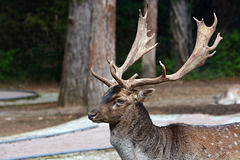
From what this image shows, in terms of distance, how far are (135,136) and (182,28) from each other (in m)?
16.4

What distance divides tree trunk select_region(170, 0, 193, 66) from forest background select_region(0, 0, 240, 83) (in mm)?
326

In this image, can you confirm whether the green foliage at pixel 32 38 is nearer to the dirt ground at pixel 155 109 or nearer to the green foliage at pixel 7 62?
the green foliage at pixel 7 62

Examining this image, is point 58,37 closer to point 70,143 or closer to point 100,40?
point 100,40

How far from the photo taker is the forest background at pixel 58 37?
20.0 metres

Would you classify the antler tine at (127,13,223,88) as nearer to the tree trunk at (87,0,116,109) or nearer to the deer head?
the deer head

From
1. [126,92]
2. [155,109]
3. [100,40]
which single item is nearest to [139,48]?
[126,92]

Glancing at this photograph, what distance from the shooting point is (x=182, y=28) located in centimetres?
2036

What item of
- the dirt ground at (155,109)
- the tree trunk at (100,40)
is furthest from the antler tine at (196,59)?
the tree trunk at (100,40)

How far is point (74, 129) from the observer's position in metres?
8.64

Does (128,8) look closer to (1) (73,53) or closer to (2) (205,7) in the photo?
(2) (205,7)

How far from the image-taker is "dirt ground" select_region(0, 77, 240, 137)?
10.3 m

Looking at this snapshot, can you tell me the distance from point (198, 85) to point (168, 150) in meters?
13.0

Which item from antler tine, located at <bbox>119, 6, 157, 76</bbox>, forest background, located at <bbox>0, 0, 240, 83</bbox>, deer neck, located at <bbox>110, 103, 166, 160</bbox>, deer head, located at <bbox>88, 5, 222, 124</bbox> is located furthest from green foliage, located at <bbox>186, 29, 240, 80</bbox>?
deer neck, located at <bbox>110, 103, 166, 160</bbox>

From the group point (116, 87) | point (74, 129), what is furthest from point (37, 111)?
point (116, 87)
